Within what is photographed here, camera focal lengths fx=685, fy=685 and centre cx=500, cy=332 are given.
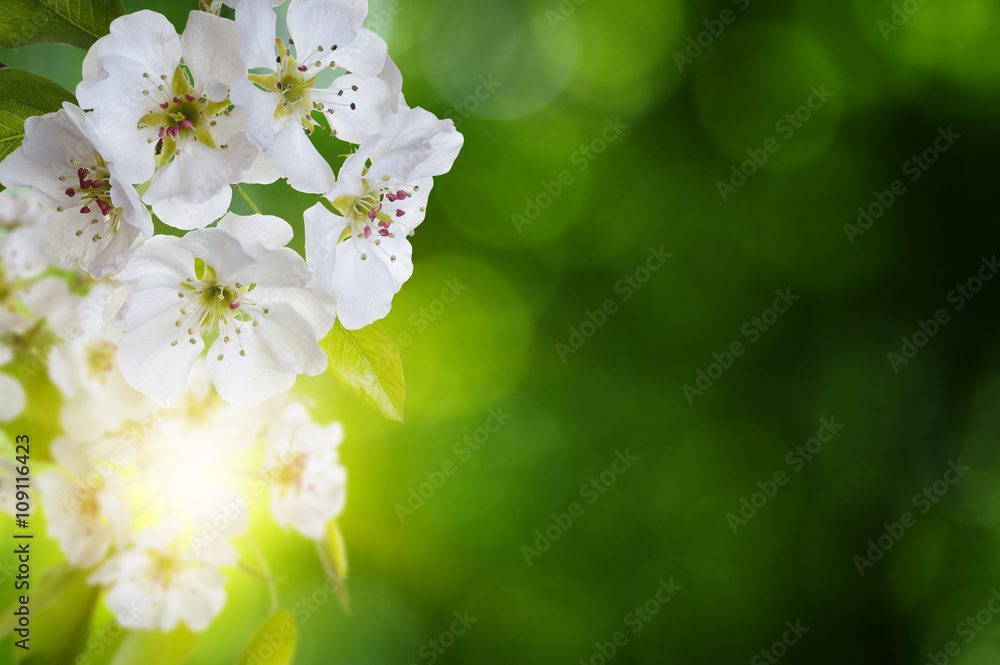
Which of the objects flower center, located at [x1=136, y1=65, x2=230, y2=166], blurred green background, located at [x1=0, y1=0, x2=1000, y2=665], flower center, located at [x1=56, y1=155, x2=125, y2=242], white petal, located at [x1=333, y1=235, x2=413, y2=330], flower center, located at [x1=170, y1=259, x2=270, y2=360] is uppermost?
flower center, located at [x1=136, y1=65, x2=230, y2=166]

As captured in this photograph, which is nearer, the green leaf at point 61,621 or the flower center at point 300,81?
the flower center at point 300,81

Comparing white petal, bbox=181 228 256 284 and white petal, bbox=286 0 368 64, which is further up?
white petal, bbox=286 0 368 64

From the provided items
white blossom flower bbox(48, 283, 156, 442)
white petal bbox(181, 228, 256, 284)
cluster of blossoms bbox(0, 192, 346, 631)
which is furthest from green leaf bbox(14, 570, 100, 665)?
white petal bbox(181, 228, 256, 284)

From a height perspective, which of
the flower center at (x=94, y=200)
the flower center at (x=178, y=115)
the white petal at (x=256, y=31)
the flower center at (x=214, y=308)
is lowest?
the flower center at (x=214, y=308)

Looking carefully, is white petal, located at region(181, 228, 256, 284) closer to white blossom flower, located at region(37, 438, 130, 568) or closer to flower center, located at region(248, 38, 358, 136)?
flower center, located at region(248, 38, 358, 136)

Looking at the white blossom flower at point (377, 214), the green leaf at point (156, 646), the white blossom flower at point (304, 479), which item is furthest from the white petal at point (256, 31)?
the green leaf at point (156, 646)

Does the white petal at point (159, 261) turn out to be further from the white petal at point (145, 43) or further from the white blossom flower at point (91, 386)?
the white blossom flower at point (91, 386)
